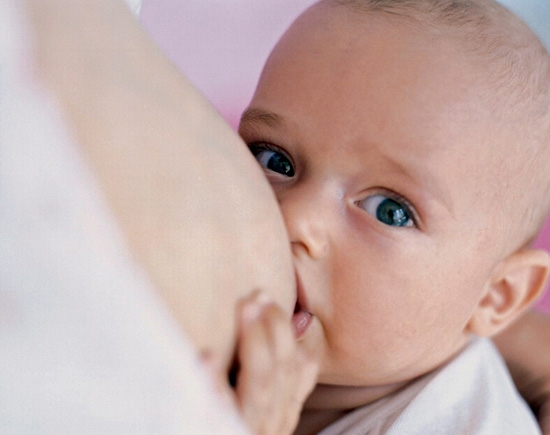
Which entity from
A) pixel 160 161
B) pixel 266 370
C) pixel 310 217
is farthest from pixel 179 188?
pixel 310 217

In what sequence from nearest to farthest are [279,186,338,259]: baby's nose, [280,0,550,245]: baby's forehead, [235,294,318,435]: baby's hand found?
[235,294,318,435]: baby's hand
[279,186,338,259]: baby's nose
[280,0,550,245]: baby's forehead

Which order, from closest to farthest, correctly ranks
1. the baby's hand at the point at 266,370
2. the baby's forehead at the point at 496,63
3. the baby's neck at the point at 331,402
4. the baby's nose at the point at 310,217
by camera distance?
the baby's hand at the point at 266,370 < the baby's nose at the point at 310,217 < the baby's forehead at the point at 496,63 < the baby's neck at the point at 331,402

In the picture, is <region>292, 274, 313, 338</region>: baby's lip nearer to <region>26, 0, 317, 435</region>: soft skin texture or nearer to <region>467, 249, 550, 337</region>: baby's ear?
<region>26, 0, 317, 435</region>: soft skin texture

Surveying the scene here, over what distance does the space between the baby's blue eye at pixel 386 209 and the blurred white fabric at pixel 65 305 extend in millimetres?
406

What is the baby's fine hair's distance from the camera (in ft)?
2.50

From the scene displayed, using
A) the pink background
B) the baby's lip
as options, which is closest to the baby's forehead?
the baby's lip

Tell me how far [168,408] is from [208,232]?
109 mm

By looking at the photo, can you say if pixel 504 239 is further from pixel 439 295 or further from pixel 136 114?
pixel 136 114

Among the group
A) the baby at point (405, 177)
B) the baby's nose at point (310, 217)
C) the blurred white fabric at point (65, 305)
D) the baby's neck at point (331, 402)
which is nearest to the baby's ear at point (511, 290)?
the baby at point (405, 177)

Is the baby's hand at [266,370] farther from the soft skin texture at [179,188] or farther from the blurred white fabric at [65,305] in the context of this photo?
the blurred white fabric at [65,305]

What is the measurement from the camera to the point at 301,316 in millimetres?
671

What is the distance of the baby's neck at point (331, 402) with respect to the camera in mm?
891

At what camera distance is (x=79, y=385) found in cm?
33

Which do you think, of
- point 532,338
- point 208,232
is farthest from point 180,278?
point 532,338
